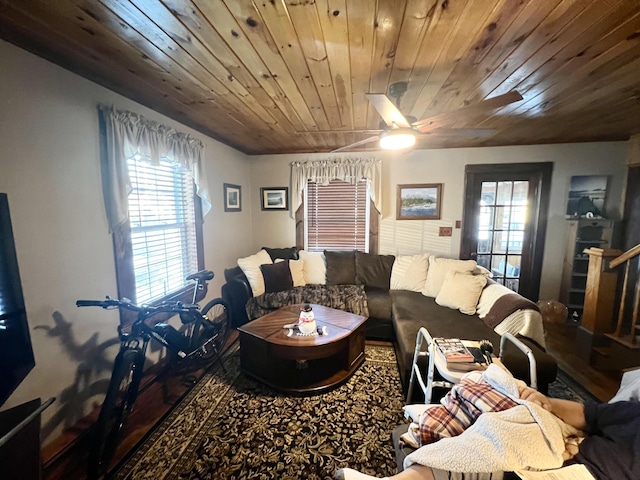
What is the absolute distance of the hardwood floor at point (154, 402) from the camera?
1570 millimetres

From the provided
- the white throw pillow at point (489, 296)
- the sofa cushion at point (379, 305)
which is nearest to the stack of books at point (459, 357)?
the white throw pillow at point (489, 296)

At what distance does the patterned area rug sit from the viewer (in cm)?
155

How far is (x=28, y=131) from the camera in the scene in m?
1.50

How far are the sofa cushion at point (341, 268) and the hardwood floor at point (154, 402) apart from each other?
1.45m

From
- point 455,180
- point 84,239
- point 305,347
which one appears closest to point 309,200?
point 455,180

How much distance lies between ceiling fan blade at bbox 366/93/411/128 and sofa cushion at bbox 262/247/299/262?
7.97 ft

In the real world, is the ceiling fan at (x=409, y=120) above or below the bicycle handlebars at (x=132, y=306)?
above

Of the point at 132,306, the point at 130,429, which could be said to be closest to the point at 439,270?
the point at 132,306

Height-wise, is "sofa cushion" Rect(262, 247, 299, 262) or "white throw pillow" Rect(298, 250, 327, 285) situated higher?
"sofa cushion" Rect(262, 247, 299, 262)

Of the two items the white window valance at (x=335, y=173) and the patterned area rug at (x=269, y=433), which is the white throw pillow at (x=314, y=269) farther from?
the patterned area rug at (x=269, y=433)

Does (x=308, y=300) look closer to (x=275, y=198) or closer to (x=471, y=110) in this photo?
(x=275, y=198)

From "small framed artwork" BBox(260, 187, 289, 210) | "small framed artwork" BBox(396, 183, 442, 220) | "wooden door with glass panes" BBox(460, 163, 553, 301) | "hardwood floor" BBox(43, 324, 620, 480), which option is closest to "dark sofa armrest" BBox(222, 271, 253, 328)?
"hardwood floor" BBox(43, 324, 620, 480)

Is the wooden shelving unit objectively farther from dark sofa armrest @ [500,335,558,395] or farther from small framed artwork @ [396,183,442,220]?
dark sofa armrest @ [500,335,558,395]

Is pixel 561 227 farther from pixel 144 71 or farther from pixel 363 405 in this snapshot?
pixel 144 71
